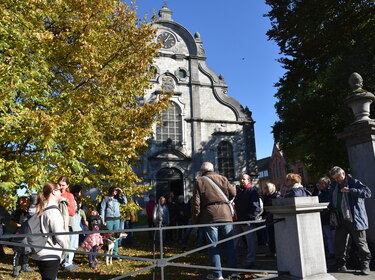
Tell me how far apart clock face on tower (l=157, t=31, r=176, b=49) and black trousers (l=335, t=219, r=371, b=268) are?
22.4m

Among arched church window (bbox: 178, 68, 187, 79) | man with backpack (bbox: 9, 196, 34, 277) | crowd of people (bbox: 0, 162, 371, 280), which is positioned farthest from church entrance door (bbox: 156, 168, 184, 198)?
man with backpack (bbox: 9, 196, 34, 277)

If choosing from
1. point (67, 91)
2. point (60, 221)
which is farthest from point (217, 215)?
point (67, 91)

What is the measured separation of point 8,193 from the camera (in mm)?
7590

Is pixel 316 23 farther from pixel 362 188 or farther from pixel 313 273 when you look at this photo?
pixel 313 273

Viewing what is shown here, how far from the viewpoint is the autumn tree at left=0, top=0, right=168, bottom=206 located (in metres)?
7.05

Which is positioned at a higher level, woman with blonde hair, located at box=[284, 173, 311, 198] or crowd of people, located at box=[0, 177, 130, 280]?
woman with blonde hair, located at box=[284, 173, 311, 198]

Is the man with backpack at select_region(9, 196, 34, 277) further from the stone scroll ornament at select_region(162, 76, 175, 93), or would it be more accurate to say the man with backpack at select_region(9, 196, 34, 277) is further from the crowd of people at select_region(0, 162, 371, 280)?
the stone scroll ornament at select_region(162, 76, 175, 93)

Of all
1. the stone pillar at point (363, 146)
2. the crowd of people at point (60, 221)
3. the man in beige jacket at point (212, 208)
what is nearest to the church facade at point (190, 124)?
the crowd of people at point (60, 221)

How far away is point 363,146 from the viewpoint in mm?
6105

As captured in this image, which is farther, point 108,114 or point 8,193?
point 108,114

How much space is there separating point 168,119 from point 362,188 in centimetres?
1929

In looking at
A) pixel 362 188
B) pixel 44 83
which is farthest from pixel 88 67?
pixel 362 188

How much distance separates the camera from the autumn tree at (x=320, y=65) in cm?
1499

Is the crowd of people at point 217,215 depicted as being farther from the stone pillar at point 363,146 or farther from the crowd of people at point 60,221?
the stone pillar at point 363,146
